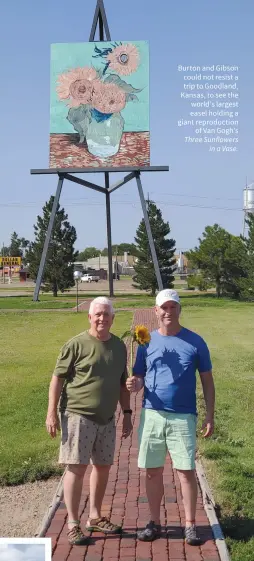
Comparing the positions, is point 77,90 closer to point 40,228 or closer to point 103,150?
point 103,150

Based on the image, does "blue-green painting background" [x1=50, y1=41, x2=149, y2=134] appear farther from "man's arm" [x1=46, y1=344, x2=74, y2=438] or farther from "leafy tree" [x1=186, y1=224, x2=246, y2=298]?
"man's arm" [x1=46, y1=344, x2=74, y2=438]

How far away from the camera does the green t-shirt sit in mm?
4379

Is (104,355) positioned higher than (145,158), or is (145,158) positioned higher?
(145,158)

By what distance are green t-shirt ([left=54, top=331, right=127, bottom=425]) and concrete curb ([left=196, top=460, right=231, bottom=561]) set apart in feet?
3.20

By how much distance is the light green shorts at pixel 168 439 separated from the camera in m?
4.37

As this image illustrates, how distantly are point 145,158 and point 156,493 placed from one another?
29.3 meters

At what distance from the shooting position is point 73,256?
160 feet

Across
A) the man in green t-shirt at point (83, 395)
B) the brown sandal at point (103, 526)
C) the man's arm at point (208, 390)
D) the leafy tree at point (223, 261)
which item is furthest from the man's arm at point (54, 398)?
the leafy tree at point (223, 261)

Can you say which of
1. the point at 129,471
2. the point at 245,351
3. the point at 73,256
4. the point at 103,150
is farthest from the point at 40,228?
the point at 129,471

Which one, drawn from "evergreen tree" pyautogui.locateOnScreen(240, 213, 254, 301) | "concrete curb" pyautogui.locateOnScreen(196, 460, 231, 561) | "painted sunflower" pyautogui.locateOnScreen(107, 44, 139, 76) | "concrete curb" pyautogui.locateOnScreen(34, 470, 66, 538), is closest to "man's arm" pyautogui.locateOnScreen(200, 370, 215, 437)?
"concrete curb" pyautogui.locateOnScreen(196, 460, 231, 561)

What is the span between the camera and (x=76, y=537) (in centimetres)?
436

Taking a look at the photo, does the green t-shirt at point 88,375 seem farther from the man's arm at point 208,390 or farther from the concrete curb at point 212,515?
the concrete curb at point 212,515

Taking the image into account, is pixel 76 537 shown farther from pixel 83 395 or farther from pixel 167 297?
pixel 167 297

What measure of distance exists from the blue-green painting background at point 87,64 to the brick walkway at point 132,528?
27.2m
